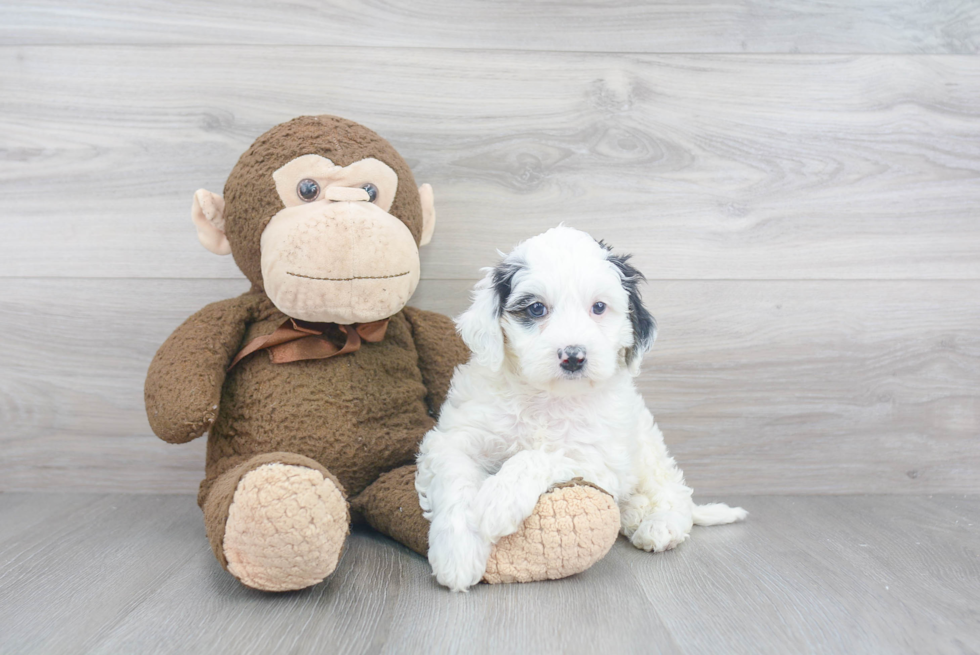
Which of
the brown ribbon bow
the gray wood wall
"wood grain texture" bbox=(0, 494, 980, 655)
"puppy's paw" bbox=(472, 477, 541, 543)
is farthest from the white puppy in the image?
the gray wood wall

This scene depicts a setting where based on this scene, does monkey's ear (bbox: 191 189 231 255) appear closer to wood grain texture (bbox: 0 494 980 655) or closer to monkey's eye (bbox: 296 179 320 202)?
monkey's eye (bbox: 296 179 320 202)

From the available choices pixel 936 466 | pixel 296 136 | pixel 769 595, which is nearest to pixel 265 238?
pixel 296 136

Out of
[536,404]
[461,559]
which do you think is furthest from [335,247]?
[461,559]

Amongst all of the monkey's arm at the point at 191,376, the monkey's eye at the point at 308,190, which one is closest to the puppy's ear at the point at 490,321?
the monkey's eye at the point at 308,190

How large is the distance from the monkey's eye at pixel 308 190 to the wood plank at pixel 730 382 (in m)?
0.48

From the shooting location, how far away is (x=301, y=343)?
142 cm

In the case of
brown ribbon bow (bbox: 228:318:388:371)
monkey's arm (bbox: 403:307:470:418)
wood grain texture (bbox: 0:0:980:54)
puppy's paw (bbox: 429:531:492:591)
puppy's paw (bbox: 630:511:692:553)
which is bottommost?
puppy's paw (bbox: 630:511:692:553)

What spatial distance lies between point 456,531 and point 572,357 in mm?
337

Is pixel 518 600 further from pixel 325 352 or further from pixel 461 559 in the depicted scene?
pixel 325 352

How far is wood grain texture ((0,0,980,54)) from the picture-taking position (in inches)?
67.8

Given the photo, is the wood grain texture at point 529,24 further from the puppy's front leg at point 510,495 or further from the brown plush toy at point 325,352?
the puppy's front leg at point 510,495

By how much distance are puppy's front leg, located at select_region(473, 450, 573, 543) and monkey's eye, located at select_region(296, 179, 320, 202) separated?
24.7 inches

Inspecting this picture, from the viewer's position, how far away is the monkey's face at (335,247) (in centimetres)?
129

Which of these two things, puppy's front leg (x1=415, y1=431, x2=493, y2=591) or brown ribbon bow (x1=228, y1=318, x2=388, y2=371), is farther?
brown ribbon bow (x1=228, y1=318, x2=388, y2=371)
